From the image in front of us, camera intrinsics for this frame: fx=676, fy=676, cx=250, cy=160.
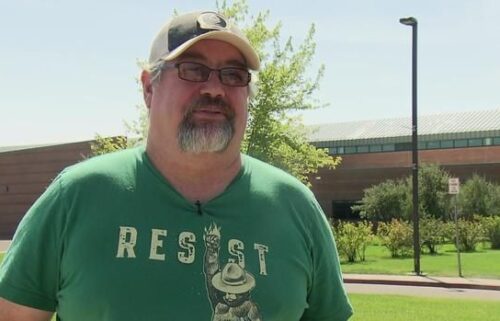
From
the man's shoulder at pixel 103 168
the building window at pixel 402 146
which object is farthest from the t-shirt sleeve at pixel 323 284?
the building window at pixel 402 146

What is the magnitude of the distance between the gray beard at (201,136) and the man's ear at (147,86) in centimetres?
23

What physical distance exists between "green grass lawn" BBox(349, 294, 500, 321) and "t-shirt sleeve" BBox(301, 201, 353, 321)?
7201mm

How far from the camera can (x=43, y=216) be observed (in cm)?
211

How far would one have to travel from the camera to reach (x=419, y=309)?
10836 mm

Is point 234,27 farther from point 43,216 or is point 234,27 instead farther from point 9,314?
point 9,314

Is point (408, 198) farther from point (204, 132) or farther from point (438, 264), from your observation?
point (204, 132)

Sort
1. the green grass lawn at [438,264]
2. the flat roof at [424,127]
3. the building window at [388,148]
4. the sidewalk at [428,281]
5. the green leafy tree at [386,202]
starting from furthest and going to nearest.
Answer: the building window at [388,148] < the flat roof at [424,127] < the green leafy tree at [386,202] < the green grass lawn at [438,264] < the sidewalk at [428,281]

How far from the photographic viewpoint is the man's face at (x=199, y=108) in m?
2.23

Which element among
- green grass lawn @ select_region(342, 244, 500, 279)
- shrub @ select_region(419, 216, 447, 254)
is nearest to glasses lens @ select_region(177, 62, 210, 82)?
green grass lawn @ select_region(342, 244, 500, 279)

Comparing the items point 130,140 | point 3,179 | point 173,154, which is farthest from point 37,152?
point 173,154

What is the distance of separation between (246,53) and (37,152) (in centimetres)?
5744

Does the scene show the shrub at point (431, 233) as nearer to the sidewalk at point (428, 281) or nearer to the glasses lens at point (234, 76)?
the sidewalk at point (428, 281)

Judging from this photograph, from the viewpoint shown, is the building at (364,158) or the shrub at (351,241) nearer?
the shrub at (351,241)

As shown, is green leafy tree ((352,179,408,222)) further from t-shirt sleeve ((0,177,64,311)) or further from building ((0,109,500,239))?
t-shirt sleeve ((0,177,64,311))
